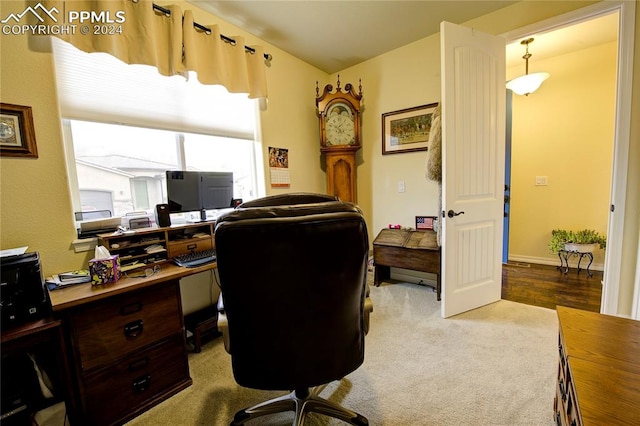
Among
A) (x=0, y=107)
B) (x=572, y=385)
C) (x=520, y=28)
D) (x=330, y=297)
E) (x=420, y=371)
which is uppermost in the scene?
(x=520, y=28)

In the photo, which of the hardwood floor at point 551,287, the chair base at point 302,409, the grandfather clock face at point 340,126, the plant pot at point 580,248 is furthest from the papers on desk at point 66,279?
the plant pot at point 580,248

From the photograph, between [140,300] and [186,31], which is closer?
[140,300]

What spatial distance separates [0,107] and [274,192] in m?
1.88

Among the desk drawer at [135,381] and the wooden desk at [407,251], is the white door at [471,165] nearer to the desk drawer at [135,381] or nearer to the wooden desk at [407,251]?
the wooden desk at [407,251]

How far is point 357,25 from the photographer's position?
241cm

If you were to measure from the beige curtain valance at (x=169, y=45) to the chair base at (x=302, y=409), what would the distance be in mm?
2127

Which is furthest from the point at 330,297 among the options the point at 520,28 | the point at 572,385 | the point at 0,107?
the point at 520,28

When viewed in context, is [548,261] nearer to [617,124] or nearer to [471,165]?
[617,124]

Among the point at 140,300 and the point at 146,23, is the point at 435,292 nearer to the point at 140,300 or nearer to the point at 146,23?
the point at 140,300

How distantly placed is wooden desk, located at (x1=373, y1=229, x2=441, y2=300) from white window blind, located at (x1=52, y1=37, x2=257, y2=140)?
183 cm

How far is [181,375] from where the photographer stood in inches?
60.5

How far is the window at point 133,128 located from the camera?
1617 mm

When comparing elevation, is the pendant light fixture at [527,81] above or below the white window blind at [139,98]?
above

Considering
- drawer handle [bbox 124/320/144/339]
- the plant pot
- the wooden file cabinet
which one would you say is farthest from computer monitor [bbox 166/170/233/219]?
the plant pot
